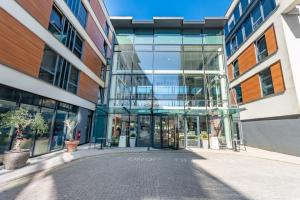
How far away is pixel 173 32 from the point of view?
1662 cm

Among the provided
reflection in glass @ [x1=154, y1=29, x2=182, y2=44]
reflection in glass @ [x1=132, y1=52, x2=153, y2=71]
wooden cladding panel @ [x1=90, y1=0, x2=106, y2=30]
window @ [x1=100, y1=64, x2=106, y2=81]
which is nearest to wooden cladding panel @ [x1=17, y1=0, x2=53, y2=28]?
wooden cladding panel @ [x1=90, y1=0, x2=106, y2=30]

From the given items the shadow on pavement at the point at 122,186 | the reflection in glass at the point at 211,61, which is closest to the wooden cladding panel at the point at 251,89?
the reflection in glass at the point at 211,61

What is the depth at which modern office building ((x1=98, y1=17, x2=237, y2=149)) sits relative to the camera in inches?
527

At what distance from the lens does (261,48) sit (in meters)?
13.0

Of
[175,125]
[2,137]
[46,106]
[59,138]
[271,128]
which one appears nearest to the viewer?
[2,137]

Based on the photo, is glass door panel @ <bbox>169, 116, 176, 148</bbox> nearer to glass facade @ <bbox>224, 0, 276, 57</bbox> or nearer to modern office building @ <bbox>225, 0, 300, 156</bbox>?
modern office building @ <bbox>225, 0, 300, 156</bbox>

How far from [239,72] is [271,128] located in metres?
7.41

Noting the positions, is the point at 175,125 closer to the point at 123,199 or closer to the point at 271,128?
the point at 271,128

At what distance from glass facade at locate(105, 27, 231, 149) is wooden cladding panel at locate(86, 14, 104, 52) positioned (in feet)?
6.61

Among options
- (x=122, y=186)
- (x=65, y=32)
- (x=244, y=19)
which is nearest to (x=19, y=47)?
(x=65, y=32)

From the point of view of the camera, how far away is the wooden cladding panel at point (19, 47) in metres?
6.12

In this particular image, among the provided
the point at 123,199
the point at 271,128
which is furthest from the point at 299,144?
the point at 123,199

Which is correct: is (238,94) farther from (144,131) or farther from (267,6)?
(144,131)

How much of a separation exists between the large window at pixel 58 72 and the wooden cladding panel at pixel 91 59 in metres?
1.87
